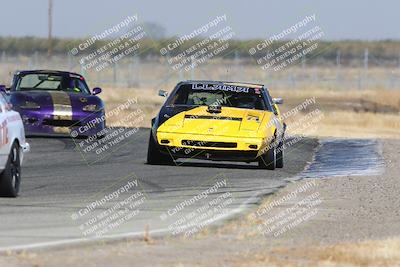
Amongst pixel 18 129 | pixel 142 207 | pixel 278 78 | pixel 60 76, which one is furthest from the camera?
pixel 278 78

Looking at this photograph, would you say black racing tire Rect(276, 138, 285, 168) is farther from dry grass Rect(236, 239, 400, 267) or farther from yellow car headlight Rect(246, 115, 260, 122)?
dry grass Rect(236, 239, 400, 267)

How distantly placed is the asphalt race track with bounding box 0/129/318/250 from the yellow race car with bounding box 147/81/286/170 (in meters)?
0.23

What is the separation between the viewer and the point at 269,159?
739 inches

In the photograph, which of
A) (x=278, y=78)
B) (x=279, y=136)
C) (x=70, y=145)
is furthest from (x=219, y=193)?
(x=278, y=78)

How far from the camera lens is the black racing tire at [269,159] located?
18.7 m

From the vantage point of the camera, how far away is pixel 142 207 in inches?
529

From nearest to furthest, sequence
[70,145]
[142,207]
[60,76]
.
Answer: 1. [142,207]
2. [70,145]
3. [60,76]

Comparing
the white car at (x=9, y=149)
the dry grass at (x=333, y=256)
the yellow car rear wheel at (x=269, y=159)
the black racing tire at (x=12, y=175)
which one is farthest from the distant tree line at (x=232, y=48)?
the dry grass at (x=333, y=256)

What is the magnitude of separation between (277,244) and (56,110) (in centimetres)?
1403

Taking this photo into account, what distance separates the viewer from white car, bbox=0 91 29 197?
541 inches

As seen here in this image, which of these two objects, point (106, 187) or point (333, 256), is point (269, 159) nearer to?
point (106, 187)

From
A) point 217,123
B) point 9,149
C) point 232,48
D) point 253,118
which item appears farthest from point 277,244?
point 232,48

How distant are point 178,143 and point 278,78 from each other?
65.6 metres

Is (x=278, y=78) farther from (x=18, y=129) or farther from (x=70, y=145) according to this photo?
(x=18, y=129)
